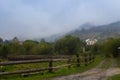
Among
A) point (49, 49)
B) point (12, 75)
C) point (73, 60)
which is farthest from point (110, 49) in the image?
point (12, 75)

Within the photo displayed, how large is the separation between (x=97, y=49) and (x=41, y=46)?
25344mm

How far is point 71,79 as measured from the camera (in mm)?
19344

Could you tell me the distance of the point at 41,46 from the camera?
510 ft

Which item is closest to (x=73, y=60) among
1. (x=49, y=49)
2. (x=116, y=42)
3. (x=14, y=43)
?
(x=116, y=42)

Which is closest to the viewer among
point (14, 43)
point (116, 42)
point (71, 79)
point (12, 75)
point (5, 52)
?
point (71, 79)

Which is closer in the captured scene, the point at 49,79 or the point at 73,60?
the point at 49,79

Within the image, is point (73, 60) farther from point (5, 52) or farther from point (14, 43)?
point (14, 43)

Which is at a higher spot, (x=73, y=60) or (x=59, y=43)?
(x=59, y=43)

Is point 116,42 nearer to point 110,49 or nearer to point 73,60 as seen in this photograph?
point 110,49

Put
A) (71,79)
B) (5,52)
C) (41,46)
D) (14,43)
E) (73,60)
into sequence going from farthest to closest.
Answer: (41,46) → (14,43) → (5,52) → (73,60) → (71,79)

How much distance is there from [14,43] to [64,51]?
22560 mm

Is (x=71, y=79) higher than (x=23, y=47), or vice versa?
(x=23, y=47)

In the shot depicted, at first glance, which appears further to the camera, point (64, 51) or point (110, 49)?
point (64, 51)

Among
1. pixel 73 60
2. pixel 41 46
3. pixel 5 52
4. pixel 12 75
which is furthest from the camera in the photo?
pixel 41 46
